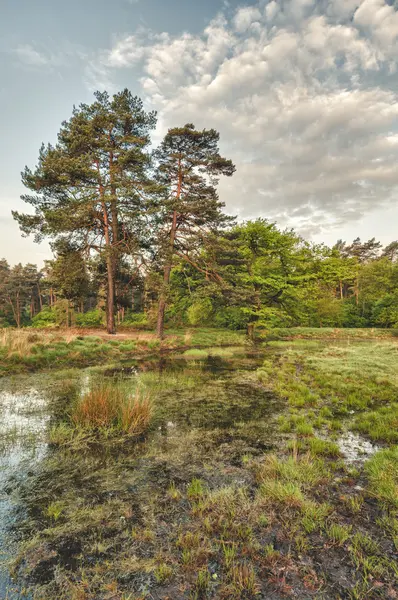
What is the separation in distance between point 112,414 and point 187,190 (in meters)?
19.6

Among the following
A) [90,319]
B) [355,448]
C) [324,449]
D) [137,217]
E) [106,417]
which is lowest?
[355,448]

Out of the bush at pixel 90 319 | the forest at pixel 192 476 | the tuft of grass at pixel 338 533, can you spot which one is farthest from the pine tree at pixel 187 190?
the bush at pixel 90 319

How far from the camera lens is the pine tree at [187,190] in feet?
67.3

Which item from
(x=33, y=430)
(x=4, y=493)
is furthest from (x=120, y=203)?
(x=4, y=493)

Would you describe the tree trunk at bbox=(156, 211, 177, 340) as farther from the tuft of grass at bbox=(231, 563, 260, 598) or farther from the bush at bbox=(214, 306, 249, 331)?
the tuft of grass at bbox=(231, 563, 260, 598)

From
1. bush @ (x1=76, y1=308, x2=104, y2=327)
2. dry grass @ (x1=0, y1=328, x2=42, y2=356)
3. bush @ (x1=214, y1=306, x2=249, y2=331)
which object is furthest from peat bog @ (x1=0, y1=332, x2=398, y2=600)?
bush @ (x1=76, y1=308, x2=104, y2=327)

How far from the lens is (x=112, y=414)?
6336 mm

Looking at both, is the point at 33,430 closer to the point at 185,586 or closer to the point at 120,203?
the point at 185,586

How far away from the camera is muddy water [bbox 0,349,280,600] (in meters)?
3.90

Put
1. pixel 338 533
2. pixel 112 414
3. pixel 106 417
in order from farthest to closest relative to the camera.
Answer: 1. pixel 112 414
2. pixel 106 417
3. pixel 338 533

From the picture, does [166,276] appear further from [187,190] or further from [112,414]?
[112,414]

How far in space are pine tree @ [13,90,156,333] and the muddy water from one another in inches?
453

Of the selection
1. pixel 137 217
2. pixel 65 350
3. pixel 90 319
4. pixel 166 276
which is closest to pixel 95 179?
pixel 137 217

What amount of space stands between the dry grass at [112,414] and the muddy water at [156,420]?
17.5 inches
